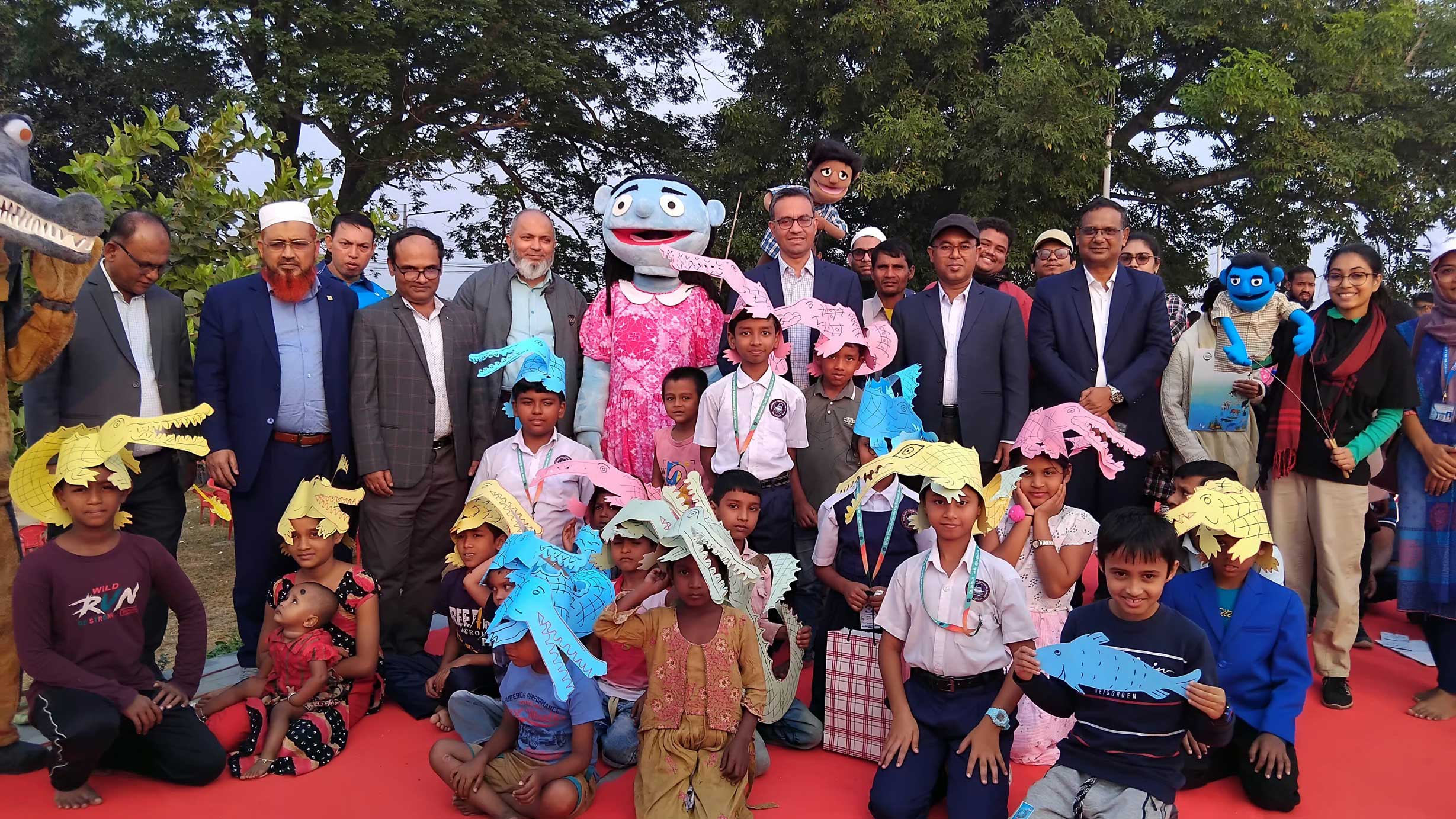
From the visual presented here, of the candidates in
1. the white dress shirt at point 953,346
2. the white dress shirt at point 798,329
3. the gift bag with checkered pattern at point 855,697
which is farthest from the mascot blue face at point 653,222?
the gift bag with checkered pattern at point 855,697

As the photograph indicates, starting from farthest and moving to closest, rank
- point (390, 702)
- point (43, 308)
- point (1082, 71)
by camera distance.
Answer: point (1082, 71) < point (390, 702) < point (43, 308)

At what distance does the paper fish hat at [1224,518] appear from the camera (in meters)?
3.21

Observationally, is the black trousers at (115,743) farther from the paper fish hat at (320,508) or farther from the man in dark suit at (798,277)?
the man in dark suit at (798,277)

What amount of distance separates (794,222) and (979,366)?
41.9 inches

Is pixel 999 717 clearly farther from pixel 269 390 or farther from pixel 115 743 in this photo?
pixel 269 390

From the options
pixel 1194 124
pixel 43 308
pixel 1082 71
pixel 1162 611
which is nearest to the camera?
pixel 1162 611

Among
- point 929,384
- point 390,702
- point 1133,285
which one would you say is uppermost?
point 1133,285

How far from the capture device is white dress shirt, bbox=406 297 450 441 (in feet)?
14.5

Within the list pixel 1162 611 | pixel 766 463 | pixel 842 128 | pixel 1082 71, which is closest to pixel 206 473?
pixel 766 463

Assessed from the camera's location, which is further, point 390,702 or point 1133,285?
point 1133,285

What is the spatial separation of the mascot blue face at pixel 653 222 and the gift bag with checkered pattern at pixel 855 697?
188cm

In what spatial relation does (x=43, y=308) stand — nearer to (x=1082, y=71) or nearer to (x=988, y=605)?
(x=988, y=605)

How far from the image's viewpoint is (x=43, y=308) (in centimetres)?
347

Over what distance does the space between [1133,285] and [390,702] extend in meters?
3.70
